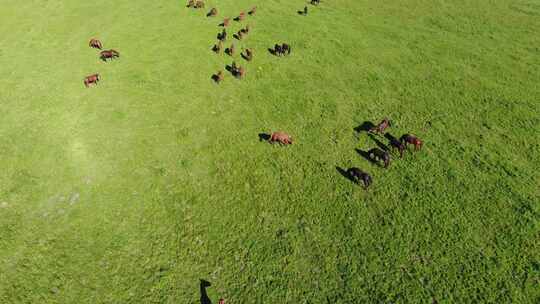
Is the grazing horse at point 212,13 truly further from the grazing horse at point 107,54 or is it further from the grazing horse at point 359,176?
the grazing horse at point 359,176

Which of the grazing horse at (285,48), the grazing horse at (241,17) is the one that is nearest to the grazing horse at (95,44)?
the grazing horse at (241,17)

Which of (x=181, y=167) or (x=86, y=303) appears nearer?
(x=86, y=303)

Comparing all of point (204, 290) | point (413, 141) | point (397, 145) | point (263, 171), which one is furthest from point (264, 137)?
point (204, 290)

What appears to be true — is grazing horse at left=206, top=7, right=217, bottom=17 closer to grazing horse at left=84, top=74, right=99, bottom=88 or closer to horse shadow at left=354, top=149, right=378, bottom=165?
grazing horse at left=84, top=74, right=99, bottom=88

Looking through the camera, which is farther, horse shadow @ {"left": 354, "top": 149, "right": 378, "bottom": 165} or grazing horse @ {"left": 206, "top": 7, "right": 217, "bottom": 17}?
grazing horse @ {"left": 206, "top": 7, "right": 217, "bottom": 17}

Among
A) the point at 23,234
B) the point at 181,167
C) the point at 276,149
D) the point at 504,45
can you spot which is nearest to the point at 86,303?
→ the point at 23,234

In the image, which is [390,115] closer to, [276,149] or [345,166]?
[345,166]

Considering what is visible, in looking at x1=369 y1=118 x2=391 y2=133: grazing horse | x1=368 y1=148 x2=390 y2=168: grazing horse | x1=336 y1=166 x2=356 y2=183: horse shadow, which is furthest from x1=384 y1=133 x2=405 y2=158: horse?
x1=336 y1=166 x2=356 y2=183: horse shadow
